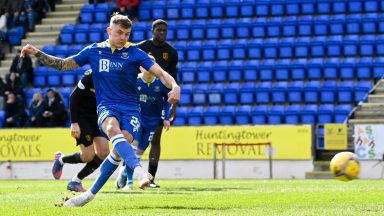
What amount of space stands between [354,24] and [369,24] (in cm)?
43

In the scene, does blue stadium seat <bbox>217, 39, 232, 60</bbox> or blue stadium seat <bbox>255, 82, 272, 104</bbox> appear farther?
blue stadium seat <bbox>217, 39, 232, 60</bbox>

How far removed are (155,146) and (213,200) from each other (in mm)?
4734

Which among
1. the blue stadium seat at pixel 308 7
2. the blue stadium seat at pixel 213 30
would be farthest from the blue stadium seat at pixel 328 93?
the blue stadium seat at pixel 213 30

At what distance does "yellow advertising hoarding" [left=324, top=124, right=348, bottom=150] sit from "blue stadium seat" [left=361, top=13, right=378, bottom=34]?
580cm

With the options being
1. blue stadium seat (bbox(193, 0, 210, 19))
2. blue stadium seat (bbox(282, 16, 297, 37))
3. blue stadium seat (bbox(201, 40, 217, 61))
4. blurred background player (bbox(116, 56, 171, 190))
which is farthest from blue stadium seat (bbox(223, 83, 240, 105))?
blurred background player (bbox(116, 56, 171, 190))

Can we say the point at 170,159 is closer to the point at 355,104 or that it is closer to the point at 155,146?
the point at 355,104

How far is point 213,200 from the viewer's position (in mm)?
10664

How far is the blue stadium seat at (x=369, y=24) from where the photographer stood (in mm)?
27047

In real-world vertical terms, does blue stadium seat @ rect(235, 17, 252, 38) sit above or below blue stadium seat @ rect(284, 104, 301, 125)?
above

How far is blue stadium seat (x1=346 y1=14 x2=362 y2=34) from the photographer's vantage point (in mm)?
27172

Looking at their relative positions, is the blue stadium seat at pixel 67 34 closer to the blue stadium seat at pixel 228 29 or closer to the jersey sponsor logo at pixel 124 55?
the blue stadium seat at pixel 228 29

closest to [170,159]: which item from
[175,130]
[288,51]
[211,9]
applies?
[175,130]

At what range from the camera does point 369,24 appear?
2712cm

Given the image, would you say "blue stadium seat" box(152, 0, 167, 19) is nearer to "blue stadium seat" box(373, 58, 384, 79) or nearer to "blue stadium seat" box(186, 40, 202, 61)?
"blue stadium seat" box(186, 40, 202, 61)
